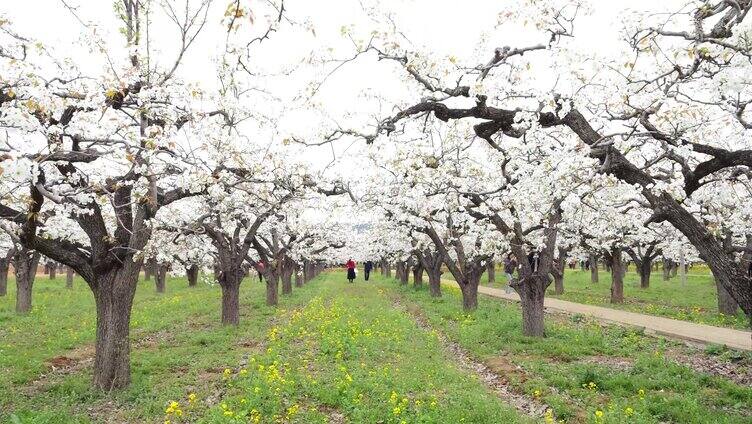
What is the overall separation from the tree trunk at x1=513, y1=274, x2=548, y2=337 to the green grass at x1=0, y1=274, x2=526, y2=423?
299cm

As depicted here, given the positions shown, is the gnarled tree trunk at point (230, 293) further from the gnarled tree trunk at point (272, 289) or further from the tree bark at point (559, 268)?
the tree bark at point (559, 268)

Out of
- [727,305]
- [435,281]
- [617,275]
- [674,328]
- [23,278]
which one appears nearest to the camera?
[674,328]

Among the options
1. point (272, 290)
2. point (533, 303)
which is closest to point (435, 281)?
point (272, 290)

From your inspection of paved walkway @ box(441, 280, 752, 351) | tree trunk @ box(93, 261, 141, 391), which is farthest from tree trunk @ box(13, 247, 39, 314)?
paved walkway @ box(441, 280, 752, 351)

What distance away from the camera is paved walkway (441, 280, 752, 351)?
1653 cm

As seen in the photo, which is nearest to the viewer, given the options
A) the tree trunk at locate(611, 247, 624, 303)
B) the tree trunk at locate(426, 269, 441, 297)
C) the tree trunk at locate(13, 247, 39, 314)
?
the tree trunk at locate(13, 247, 39, 314)

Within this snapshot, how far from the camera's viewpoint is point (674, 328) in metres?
19.2

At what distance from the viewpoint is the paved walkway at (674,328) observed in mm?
16531

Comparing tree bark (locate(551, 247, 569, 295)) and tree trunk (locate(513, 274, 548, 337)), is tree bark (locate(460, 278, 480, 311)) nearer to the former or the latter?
tree trunk (locate(513, 274, 548, 337))

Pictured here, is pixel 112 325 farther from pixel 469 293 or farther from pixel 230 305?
pixel 469 293

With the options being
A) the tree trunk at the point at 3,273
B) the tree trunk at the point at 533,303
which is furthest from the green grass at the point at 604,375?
the tree trunk at the point at 3,273

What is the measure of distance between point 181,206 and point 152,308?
502 cm

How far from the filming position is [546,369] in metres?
12.3

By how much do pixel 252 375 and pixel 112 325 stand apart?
2.96 m
